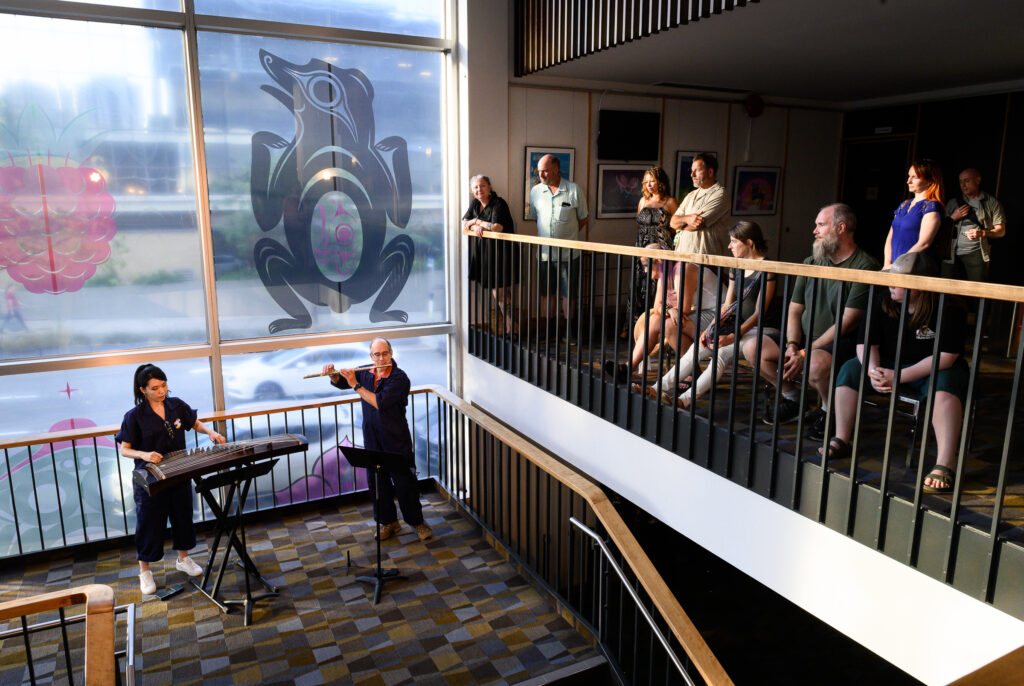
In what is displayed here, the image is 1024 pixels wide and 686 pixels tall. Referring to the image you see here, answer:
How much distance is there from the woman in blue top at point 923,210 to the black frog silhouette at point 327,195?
13.7 ft

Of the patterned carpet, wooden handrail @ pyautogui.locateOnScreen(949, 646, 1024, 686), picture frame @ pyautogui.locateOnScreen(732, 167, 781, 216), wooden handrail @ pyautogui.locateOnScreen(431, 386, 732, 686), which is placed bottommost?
the patterned carpet

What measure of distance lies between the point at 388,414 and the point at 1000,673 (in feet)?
15.5

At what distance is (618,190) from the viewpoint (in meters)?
7.31

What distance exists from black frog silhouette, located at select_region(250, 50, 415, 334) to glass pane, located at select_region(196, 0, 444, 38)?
35cm

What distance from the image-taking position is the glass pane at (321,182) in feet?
19.1

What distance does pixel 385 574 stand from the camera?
4.84m

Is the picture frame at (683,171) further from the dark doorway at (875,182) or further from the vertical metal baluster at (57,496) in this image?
the vertical metal baluster at (57,496)

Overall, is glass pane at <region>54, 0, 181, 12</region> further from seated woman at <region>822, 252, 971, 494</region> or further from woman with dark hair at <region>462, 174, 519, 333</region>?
seated woman at <region>822, 252, 971, 494</region>

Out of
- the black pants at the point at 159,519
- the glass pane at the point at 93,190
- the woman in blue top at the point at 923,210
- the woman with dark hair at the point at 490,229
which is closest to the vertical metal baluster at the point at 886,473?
the woman in blue top at the point at 923,210

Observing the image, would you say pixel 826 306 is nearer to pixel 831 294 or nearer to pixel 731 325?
pixel 831 294

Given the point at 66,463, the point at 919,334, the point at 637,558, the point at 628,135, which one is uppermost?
the point at 628,135

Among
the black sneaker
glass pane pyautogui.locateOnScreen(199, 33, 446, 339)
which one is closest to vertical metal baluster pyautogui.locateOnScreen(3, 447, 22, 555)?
glass pane pyautogui.locateOnScreen(199, 33, 446, 339)

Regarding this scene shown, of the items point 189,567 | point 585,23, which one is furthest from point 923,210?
point 189,567

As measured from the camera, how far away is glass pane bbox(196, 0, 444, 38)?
5656 millimetres
